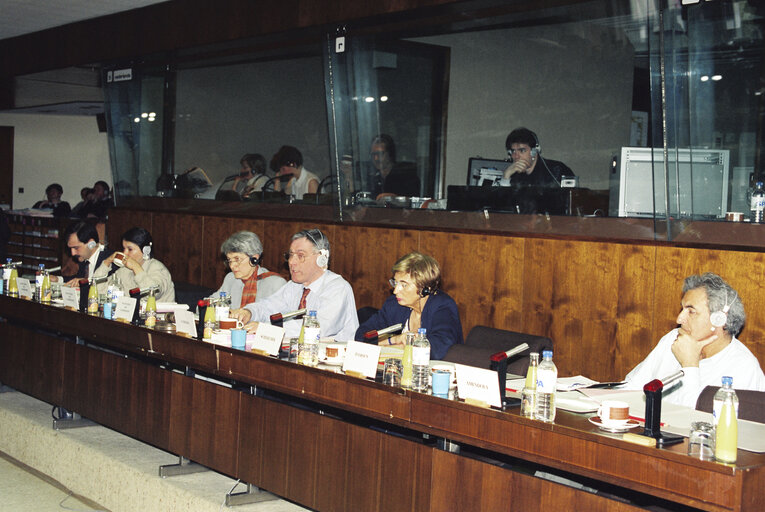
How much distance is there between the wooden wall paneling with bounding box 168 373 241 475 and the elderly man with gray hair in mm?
1698

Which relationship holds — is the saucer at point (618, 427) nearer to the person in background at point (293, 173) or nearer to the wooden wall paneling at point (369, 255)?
the wooden wall paneling at point (369, 255)

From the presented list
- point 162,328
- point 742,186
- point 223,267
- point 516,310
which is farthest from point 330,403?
point 223,267

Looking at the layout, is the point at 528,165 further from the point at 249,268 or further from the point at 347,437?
the point at 347,437

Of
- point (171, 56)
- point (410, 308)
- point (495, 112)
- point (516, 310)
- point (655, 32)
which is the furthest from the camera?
point (171, 56)

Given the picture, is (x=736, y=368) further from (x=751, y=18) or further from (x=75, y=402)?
(x=75, y=402)

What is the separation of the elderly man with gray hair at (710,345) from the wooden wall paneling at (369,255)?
7.34 feet

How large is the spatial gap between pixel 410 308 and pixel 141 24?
4109 mm

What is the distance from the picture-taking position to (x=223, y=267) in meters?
6.64

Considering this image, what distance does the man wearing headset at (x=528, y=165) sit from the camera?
466 centimetres

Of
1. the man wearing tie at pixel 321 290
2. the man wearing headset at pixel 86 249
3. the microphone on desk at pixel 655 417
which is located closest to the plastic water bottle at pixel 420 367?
the microphone on desk at pixel 655 417

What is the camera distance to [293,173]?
6.25 metres

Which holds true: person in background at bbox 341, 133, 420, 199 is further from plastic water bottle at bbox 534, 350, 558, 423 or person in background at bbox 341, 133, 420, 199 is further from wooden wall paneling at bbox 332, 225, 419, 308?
plastic water bottle at bbox 534, 350, 558, 423

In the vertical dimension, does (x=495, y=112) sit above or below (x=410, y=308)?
above

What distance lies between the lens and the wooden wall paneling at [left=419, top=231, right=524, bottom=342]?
15.3 ft
